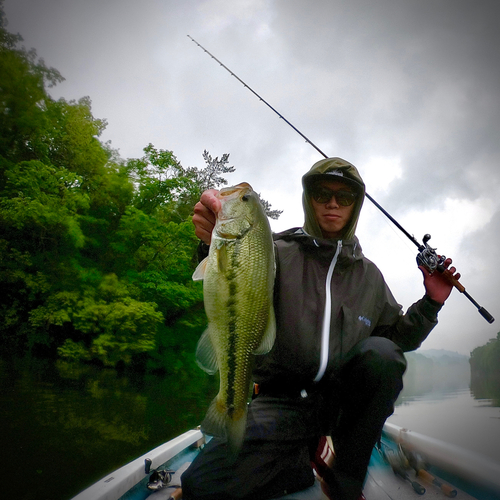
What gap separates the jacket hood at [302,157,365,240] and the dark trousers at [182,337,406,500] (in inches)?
45.8

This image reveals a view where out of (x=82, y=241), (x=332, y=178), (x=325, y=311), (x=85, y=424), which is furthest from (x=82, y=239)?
(x=325, y=311)

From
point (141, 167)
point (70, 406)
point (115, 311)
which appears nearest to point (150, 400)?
point (70, 406)

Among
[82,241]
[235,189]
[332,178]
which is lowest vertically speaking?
[235,189]

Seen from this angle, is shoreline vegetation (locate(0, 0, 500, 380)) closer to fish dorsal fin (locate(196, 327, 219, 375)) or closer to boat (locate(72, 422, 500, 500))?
boat (locate(72, 422, 500, 500))

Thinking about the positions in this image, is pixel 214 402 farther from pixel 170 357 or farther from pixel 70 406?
pixel 170 357

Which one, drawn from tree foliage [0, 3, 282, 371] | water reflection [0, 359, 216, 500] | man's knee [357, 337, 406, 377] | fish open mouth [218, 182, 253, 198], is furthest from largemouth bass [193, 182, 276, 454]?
tree foliage [0, 3, 282, 371]

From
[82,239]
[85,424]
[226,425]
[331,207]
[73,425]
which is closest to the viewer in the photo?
[226,425]

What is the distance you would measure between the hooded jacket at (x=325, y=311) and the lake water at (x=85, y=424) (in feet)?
4.40

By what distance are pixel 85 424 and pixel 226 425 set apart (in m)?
5.66

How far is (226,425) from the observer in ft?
5.96

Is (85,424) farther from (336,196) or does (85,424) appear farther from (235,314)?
(336,196)

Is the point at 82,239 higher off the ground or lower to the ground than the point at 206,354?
higher

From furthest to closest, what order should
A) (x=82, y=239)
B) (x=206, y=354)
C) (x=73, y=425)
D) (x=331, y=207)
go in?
(x=82, y=239) → (x=73, y=425) → (x=331, y=207) → (x=206, y=354)

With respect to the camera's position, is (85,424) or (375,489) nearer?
(375,489)
